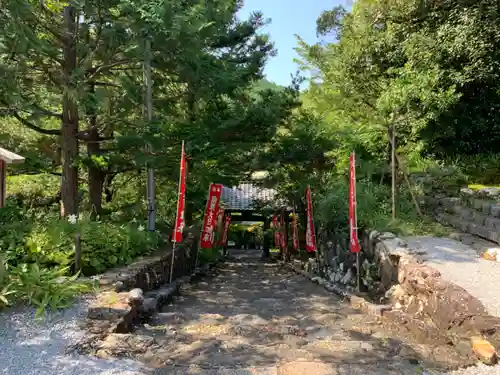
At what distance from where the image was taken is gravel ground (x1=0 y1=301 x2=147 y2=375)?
10.8ft

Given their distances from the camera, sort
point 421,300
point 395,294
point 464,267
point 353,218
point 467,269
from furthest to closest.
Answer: point 353,218, point 395,294, point 464,267, point 467,269, point 421,300

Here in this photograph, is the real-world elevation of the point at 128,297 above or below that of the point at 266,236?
above

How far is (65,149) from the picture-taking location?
29.7 feet

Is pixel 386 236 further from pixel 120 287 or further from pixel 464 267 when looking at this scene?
pixel 120 287

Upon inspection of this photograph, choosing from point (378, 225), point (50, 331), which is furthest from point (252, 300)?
point (50, 331)

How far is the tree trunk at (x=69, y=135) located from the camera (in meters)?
8.85

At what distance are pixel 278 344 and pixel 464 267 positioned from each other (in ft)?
12.0

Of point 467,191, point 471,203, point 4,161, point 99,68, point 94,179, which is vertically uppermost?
point 99,68

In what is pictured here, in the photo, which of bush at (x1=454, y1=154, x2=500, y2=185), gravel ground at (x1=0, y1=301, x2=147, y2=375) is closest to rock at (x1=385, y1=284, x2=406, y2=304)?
gravel ground at (x1=0, y1=301, x2=147, y2=375)

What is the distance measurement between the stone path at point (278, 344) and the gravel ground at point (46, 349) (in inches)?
13.8

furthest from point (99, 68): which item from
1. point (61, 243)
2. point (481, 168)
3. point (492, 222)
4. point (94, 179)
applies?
point (481, 168)

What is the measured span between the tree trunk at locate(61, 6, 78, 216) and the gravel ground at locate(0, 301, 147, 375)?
497 centimetres

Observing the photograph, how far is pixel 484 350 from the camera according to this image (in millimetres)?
3506

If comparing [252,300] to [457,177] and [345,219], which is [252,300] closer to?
[345,219]
